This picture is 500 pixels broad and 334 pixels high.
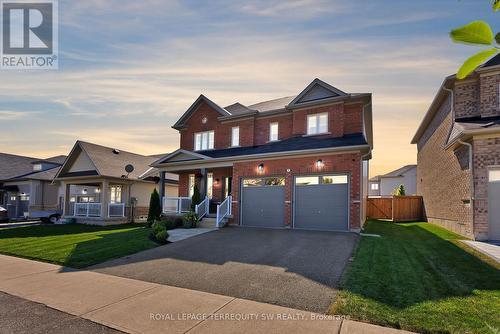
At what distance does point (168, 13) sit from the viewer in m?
5.34

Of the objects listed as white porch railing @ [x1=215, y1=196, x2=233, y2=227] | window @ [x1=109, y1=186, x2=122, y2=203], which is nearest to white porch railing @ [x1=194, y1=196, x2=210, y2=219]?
white porch railing @ [x1=215, y1=196, x2=233, y2=227]

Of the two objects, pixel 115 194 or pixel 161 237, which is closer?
pixel 161 237

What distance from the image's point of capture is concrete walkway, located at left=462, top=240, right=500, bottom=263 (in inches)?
335

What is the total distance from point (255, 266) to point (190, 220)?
8686mm

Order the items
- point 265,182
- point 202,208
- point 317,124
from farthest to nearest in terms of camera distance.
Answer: point 202,208 < point 317,124 < point 265,182

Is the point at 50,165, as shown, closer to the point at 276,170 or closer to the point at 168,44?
the point at 276,170

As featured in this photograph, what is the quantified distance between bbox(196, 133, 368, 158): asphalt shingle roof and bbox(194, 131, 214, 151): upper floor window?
4.76 feet

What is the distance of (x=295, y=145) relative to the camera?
51.0 feet

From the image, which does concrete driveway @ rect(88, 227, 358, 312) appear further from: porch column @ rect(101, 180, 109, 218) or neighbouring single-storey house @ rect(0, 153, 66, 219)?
neighbouring single-storey house @ rect(0, 153, 66, 219)

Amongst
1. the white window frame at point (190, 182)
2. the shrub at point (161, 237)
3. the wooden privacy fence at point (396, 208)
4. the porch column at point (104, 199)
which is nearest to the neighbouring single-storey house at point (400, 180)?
the wooden privacy fence at point (396, 208)

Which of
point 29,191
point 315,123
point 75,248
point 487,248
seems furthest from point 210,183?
point 29,191

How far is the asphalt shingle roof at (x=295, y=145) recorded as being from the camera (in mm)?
14281

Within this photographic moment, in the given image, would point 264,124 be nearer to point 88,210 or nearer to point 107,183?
point 107,183

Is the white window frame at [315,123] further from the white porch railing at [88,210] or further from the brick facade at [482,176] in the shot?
the white porch railing at [88,210]
